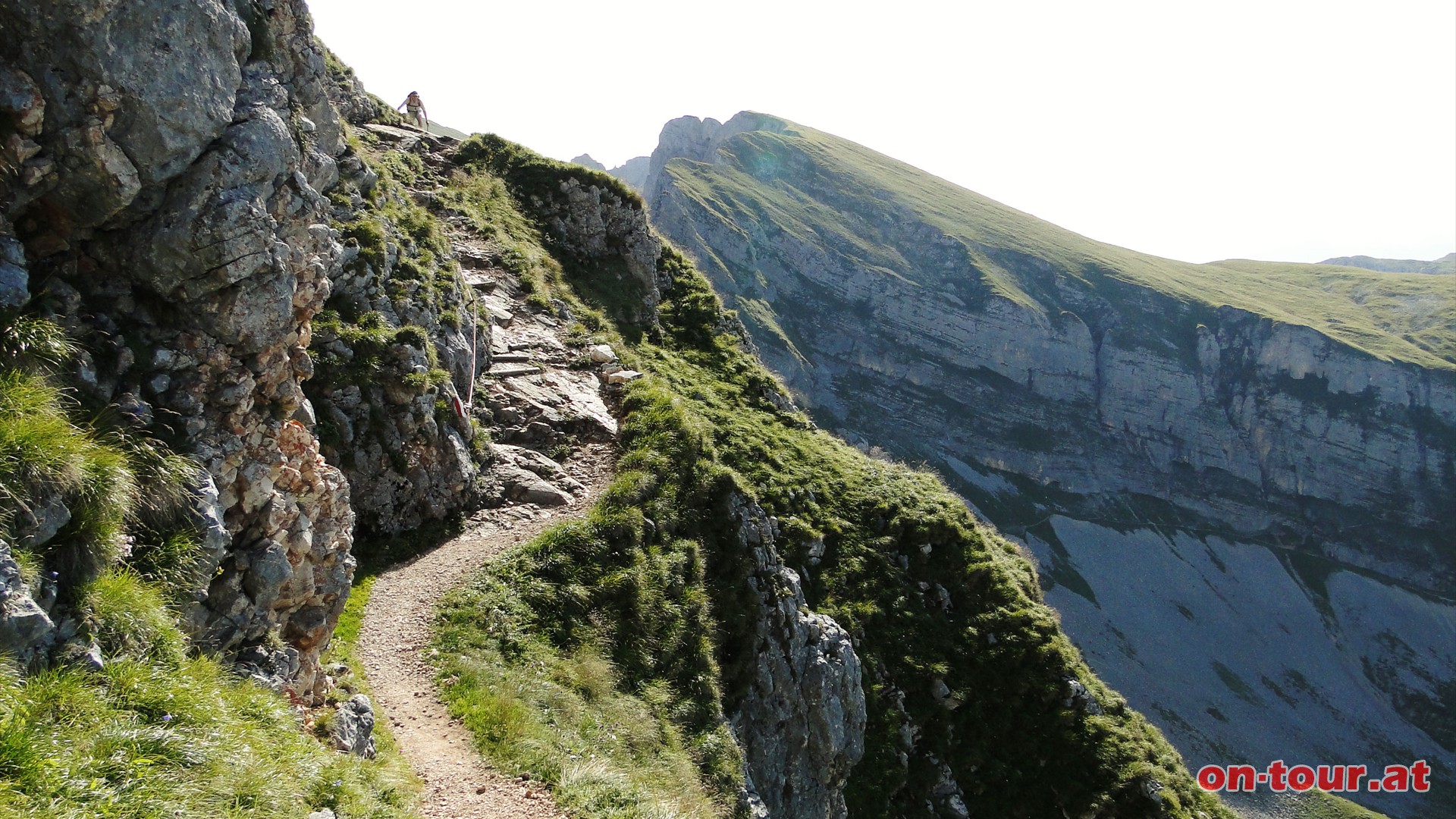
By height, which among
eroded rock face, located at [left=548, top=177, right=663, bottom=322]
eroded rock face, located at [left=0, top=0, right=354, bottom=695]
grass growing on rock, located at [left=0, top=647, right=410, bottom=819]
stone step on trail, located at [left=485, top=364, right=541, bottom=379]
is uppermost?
eroded rock face, located at [left=548, top=177, right=663, bottom=322]

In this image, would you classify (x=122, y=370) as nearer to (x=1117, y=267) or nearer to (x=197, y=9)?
(x=197, y=9)

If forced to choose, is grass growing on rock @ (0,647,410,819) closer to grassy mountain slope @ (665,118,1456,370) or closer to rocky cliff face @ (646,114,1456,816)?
rocky cliff face @ (646,114,1456,816)

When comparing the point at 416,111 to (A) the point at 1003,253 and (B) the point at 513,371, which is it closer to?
(B) the point at 513,371

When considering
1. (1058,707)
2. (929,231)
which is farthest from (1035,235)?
(1058,707)

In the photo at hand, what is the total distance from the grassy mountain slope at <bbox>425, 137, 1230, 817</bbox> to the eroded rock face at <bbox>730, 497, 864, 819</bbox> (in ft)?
1.97

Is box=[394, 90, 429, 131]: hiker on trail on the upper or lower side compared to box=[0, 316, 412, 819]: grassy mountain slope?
upper

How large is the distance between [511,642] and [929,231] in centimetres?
15239

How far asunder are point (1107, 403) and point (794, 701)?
13712cm

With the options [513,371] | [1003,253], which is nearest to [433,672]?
[513,371]

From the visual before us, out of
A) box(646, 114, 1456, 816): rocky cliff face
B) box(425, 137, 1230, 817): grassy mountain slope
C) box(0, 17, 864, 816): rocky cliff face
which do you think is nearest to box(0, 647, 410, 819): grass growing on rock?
box(0, 17, 864, 816): rocky cliff face

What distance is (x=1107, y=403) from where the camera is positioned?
134m

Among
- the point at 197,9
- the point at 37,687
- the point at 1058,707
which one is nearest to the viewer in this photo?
the point at 37,687

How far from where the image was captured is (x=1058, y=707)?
2134 cm

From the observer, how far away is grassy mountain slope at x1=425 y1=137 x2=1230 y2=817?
13242mm
